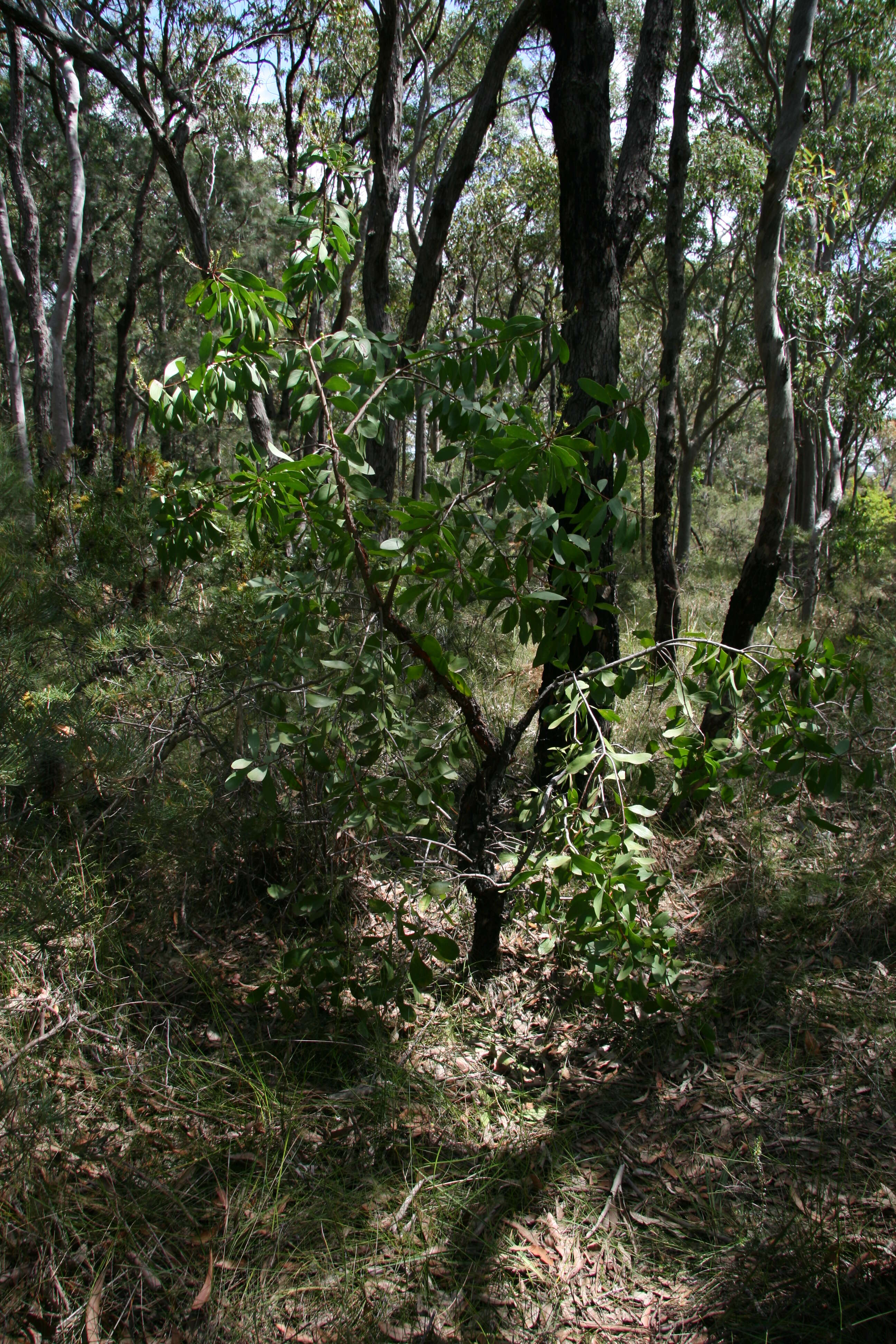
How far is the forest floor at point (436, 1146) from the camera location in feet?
5.75

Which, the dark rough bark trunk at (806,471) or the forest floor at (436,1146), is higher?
the dark rough bark trunk at (806,471)

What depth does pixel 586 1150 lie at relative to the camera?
2.25m

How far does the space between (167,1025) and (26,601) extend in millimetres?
1933

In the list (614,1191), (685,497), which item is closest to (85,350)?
(685,497)

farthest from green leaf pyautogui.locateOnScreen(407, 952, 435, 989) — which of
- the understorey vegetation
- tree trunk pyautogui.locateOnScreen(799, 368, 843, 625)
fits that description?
tree trunk pyautogui.locateOnScreen(799, 368, 843, 625)

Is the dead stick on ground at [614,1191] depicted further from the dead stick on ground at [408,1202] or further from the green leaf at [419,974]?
the green leaf at [419,974]

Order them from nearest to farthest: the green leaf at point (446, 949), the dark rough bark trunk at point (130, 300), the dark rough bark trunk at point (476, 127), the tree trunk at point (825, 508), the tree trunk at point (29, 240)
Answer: the green leaf at point (446, 949), the dark rough bark trunk at point (476, 127), the tree trunk at point (825, 508), the tree trunk at point (29, 240), the dark rough bark trunk at point (130, 300)

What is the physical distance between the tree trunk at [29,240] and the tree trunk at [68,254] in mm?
282

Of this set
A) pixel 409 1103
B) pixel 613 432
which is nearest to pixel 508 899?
pixel 409 1103

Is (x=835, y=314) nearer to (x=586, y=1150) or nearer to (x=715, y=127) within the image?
(x=715, y=127)

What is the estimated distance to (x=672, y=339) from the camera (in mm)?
5004

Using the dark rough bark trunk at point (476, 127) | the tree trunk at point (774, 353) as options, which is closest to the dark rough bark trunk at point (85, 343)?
the dark rough bark trunk at point (476, 127)

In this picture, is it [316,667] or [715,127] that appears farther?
[715,127]

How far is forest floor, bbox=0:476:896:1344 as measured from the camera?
1.75 meters
